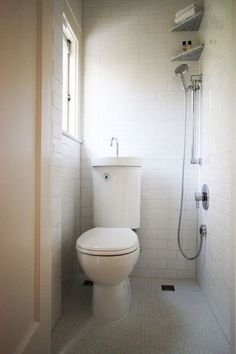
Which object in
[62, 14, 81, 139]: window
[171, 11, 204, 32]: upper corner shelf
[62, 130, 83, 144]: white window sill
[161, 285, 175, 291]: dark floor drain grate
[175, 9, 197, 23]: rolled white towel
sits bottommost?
[161, 285, 175, 291]: dark floor drain grate

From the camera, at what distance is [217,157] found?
135 cm

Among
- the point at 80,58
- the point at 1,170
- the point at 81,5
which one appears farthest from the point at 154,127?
the point at 1,170

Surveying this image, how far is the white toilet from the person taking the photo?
3.84 ft

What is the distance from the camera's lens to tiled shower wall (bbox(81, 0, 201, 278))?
1853 mm

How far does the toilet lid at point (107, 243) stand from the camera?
3.80 ft

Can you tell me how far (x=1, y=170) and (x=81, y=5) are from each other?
198cm

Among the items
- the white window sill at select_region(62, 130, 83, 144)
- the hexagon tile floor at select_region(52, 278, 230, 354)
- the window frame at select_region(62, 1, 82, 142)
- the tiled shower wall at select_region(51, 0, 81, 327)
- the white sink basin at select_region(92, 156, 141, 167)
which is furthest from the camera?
the window frame at select_region(62, 1, 82, 142)

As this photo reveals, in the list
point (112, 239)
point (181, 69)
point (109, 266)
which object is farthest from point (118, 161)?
point (181, 69)

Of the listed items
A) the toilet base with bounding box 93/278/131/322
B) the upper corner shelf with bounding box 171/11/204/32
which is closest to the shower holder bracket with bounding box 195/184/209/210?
the toilet base with bounding box 93/278/131/322

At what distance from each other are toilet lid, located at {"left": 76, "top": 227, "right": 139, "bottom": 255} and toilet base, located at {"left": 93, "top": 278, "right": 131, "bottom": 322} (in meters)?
0.27

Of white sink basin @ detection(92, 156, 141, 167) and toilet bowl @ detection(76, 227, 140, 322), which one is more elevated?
white sink basin @ detection(92, 156, 141, 167)

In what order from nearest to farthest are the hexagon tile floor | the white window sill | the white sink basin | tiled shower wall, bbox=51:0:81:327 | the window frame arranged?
the hexagon tile floor → tiled shower wall, bbox=51:0:81:327 → the white window sill → the white sink basin → the window frame

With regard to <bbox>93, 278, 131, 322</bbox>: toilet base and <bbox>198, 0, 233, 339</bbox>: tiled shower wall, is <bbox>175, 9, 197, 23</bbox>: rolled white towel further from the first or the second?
<bbox>93, 278, 131, 322</bbox>: toilet base

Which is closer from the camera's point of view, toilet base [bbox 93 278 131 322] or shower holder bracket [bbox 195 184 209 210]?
toilet base [bbox 93 278 131 322]
